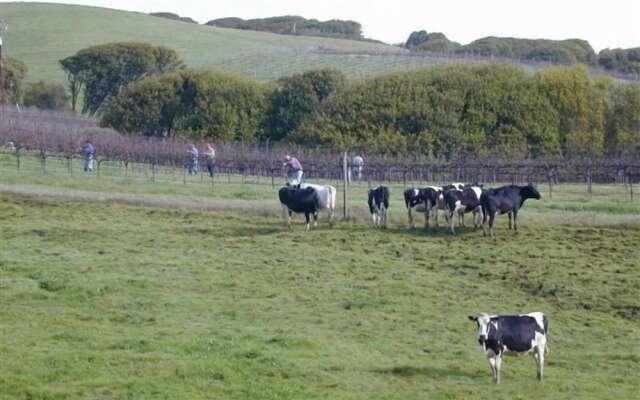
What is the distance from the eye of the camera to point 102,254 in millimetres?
35219

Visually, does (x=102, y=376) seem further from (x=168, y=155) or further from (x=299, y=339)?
(x=168, y=155)

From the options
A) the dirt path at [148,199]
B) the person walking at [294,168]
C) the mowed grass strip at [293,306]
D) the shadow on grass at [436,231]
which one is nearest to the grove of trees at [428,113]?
the person walking at [294,168]

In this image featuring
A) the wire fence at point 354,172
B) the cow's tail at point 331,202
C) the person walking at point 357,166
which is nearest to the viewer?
the cow's tail at point 331,202

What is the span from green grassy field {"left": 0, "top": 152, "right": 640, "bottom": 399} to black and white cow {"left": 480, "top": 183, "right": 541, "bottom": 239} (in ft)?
1.87

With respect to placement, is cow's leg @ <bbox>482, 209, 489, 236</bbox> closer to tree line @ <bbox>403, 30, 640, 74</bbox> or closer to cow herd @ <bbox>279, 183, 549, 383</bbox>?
cow herd @ <bbox>279, 183, 549, 383</bbox>

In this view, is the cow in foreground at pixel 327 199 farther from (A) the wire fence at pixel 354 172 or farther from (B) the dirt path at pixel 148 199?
(A) the wire fence at pixel 354 172

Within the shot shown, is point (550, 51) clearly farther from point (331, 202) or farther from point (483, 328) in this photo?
point (483, 328)

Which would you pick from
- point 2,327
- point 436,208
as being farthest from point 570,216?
point 2,327

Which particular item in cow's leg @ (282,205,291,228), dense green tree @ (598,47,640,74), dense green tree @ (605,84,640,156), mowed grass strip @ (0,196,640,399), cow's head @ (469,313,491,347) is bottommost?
→ mowed grass strip @ (0,196,640,399)

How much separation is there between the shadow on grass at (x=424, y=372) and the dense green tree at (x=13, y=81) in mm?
86447

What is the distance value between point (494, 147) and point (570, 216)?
33331mm

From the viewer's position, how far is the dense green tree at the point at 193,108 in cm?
8262

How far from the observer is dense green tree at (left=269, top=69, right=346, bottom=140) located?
3233 inches

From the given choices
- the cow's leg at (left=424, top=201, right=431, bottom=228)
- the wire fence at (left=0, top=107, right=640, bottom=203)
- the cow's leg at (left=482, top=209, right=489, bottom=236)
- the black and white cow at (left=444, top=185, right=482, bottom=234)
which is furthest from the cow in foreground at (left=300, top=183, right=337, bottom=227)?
the wire fence at (left=0, top=107, right=640, bottom=203)
